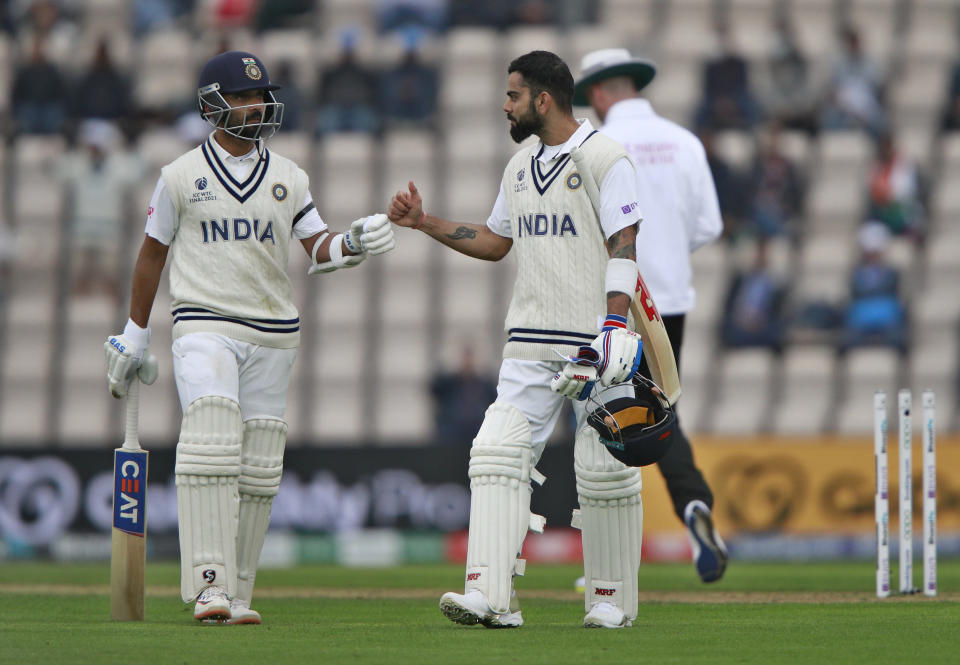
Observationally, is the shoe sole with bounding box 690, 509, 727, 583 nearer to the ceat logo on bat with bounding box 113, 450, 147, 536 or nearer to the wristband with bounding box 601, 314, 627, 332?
the wristband with bounding box 601, 314, 627, 332

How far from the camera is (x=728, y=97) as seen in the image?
14016mm

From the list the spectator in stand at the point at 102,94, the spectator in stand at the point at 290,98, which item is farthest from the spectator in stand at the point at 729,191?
the spectator in stand at the point at 102,94

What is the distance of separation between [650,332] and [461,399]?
689cm

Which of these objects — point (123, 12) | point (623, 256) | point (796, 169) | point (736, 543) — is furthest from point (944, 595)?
point (123, 12)

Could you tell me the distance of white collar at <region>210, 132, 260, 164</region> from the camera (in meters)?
5.36

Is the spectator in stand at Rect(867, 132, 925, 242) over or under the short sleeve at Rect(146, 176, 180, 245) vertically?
over

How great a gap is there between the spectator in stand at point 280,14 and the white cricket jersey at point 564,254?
1056cm

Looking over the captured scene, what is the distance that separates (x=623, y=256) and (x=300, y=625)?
5.46ft

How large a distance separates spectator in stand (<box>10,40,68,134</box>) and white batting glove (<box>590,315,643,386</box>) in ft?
35.1

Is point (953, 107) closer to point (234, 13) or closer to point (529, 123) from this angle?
point (234, 13)

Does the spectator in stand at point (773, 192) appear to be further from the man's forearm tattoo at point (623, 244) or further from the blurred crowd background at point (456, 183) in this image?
the man's forearm tattoo at point (623, 244)

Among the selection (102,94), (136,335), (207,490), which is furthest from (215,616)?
(102,94)

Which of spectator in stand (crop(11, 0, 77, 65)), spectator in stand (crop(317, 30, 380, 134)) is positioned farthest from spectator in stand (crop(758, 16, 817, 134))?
spectator in stand (crop(11, 0, 77, 65))

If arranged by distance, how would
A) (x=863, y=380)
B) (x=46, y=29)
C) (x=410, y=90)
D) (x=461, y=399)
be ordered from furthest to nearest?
(x=46, y=29) → (x=410, y=90) → (x=863, y=380) → (x=461, y=399)
